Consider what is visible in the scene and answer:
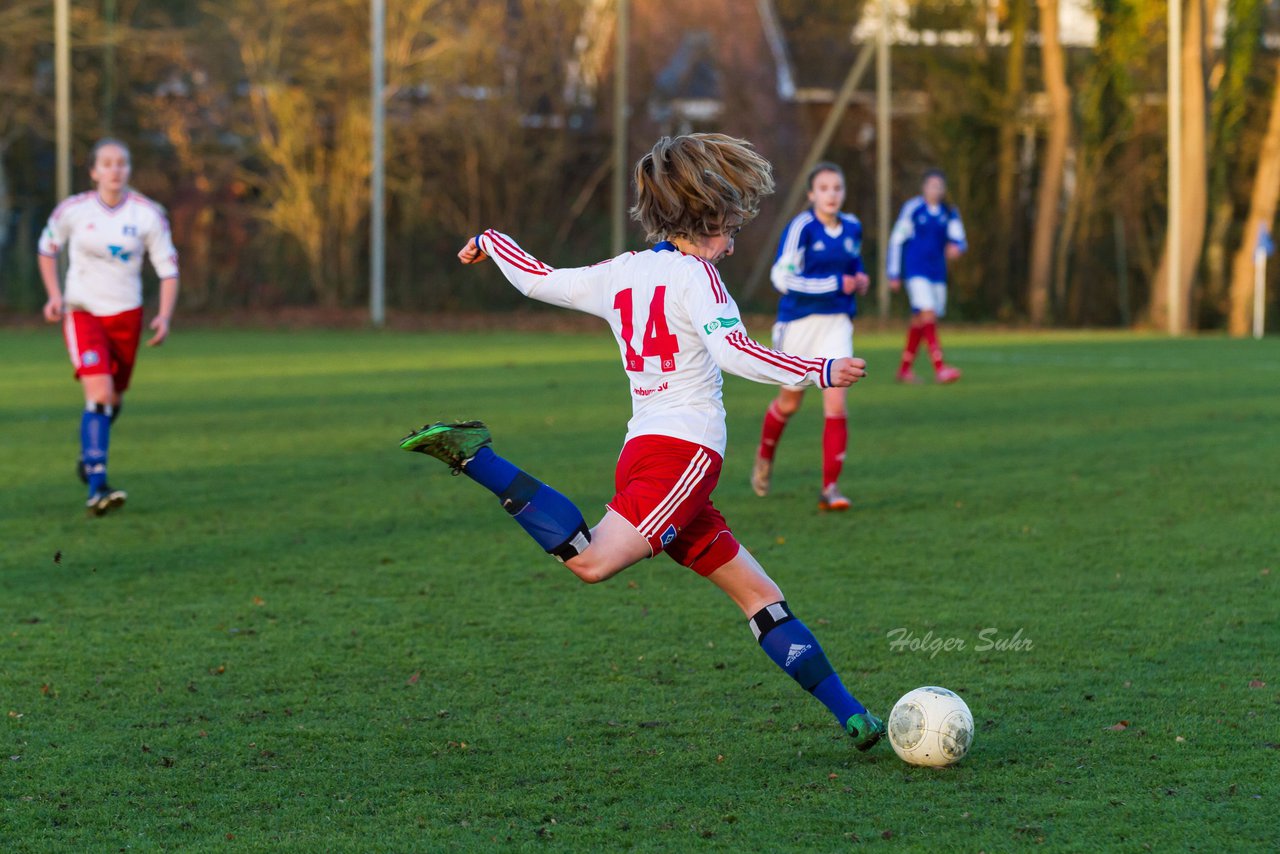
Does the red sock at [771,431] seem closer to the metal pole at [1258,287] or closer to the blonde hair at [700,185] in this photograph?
the blonde hair at [700,185]

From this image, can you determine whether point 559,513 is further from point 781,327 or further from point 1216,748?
point 781,327

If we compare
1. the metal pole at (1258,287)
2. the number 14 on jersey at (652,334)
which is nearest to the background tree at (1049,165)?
the metal pole at (1258,287)

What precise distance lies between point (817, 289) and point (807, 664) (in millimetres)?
5097

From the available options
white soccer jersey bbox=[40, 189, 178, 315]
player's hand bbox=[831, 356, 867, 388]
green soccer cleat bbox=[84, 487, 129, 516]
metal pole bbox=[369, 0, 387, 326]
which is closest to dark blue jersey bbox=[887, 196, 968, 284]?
white soccer jersey bbox=[40, 189, 178, 315]

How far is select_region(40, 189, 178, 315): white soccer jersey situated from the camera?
9250mm

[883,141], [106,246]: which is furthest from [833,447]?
[883,141]

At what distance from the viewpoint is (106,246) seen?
30.4 ft

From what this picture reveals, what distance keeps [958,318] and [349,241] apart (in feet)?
42.8

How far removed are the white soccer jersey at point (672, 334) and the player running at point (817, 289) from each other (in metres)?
4.64

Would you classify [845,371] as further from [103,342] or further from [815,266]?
[103,342]

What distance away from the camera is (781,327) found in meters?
9.56

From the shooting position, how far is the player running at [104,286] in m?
9.04

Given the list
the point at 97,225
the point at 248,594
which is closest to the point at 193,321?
the point at 97,225

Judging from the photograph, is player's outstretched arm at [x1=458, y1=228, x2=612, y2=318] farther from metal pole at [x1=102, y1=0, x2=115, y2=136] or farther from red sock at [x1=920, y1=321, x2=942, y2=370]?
metal pole at [x1=102, y1=0, x2=115, y2=136]
